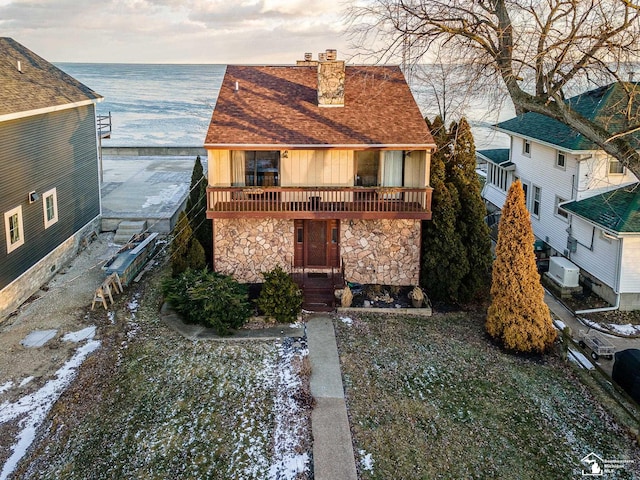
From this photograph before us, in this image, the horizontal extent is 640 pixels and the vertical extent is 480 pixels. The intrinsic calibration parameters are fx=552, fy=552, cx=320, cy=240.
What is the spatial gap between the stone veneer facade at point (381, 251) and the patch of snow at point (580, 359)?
4.70m

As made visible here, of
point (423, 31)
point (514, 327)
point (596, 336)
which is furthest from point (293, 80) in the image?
point (596, 336)

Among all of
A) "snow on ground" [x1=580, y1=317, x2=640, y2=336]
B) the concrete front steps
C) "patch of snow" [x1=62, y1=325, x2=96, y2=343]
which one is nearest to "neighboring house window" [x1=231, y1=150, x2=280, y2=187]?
"patch of snow" [x1=62, y1=325, x2=96, y2=343]

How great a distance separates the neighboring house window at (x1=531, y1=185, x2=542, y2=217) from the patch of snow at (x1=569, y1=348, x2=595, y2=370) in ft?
26.3

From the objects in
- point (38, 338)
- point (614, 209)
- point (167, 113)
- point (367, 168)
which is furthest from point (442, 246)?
point (167, 113)

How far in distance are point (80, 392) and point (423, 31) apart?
34.9ft

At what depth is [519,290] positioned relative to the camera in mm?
12953

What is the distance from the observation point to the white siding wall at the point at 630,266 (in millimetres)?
14547

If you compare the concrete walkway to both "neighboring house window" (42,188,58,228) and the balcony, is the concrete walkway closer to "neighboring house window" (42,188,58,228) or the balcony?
the balcony

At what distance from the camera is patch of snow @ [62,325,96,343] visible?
13414mm

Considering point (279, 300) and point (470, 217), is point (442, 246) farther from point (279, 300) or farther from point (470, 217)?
point (279, 300)

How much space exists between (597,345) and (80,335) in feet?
40.4

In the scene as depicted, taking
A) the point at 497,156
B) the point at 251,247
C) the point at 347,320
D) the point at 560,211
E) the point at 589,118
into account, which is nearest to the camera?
the point at 347,320

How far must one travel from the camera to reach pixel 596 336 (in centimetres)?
1316

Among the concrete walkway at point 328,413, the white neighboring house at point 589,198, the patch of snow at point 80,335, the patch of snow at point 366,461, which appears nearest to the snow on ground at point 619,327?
the white neighboring house at point 589,198
